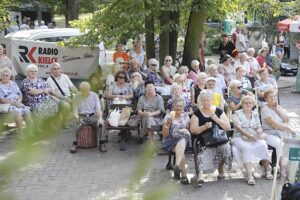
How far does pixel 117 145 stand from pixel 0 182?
8.42m

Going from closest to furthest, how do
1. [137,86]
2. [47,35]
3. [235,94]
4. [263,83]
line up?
[235,94] → [137,86] → [263,83] → [47,35]

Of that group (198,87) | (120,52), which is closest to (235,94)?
(198,87)

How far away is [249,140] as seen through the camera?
7289mm

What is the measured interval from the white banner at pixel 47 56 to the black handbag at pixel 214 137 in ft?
17.8

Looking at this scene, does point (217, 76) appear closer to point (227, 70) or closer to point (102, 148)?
point (227, 70)

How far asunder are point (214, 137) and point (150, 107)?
207 centimetres

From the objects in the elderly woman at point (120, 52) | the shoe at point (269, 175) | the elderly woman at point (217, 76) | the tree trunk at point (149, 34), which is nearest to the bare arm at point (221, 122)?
the shoe at point (269, 175)

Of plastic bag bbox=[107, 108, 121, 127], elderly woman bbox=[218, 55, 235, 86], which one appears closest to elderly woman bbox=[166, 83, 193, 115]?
plastic bag bbox=[107, 108, 121, 127]

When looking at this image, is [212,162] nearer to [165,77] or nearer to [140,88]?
[140,88]

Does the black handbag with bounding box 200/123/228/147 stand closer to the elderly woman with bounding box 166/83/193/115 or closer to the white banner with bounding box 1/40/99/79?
the elderly woman with bounding box 166/83/193/115

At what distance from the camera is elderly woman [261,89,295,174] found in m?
7.51

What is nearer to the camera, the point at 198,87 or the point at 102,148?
the point at 102,148

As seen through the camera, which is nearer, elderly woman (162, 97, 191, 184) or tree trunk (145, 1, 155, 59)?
elderly woman (162, 97, 191, 184)

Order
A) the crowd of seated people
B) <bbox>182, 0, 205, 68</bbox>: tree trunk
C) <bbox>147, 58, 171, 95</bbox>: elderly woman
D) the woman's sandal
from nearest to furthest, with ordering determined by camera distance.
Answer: the woman's sandal → the crowd of seated people → <bbox>147, 58, 171, 95</bbox>: elderly woman → <bbox>182, 0, 205, 68</bbox>: tree trunk
